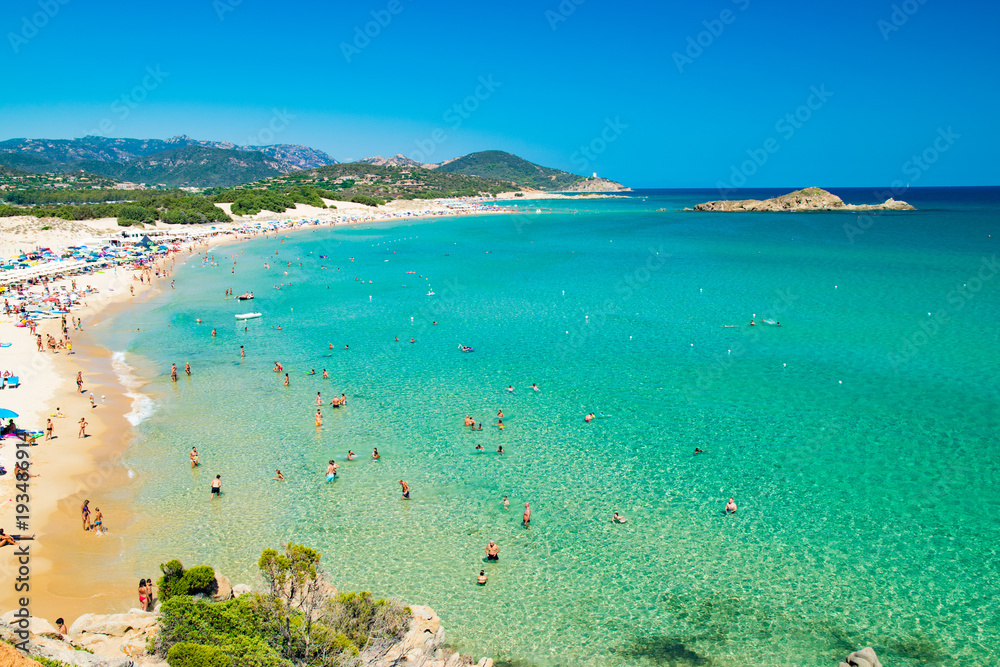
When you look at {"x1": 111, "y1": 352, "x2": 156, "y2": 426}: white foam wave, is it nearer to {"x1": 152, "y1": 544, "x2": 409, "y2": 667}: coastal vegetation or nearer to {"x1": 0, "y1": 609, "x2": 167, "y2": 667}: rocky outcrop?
{"x1": 0, "y1": 609, "x2": 167, "y2": 667}: rocky outcrop

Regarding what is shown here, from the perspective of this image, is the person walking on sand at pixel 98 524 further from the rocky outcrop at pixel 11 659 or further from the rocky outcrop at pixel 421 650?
the rocky outcrop at pixel 11 659

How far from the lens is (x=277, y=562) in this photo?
35.2ft

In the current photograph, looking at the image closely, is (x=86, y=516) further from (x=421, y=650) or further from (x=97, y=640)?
(x=421, y=650)

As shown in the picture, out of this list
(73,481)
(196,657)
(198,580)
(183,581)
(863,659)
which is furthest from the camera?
(73,481)

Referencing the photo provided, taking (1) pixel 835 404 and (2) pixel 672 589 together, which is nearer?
(2) pixel 672 589

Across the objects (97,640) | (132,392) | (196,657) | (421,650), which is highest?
(196,657)

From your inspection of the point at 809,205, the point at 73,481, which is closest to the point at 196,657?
the point at 73,481

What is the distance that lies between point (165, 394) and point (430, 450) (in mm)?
13826

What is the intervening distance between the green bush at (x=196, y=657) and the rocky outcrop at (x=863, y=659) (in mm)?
11163

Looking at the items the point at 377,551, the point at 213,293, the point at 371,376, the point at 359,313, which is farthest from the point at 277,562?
the point at 213,293

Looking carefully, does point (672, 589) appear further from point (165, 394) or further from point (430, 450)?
point (165, 394)

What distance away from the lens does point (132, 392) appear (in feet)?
89.9

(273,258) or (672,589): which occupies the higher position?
(273,258)

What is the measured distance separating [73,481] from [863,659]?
853 inches
